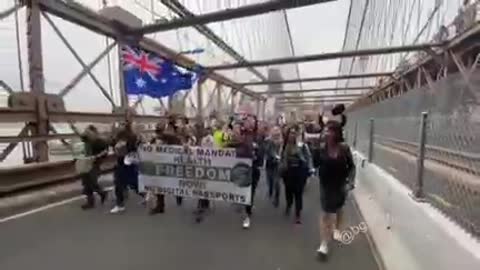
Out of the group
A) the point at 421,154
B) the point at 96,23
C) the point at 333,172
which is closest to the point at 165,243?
the point at 333,172

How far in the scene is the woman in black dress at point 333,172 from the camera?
4.66 meters

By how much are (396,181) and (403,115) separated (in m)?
1.06

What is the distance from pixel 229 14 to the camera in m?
11.5

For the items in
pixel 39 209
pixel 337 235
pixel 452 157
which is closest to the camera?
pixel 452 157

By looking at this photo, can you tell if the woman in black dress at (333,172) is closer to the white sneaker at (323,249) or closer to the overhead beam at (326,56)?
the white sneaker at (323,249)

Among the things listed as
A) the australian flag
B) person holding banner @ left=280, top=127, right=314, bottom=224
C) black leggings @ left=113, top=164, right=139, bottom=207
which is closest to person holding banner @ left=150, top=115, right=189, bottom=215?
black leggings @ left=113, top=164, right=139, bottom=207

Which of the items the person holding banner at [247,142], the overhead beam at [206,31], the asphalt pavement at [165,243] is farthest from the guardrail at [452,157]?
the overhead beam at [206,31]

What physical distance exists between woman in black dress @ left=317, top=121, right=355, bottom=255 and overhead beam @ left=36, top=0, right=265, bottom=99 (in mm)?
7283

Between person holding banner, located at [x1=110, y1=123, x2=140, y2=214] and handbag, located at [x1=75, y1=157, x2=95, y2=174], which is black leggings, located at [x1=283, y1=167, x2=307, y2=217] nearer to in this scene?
person holding banner, located at [x1=110, y1=123, x2=140, y2=214]

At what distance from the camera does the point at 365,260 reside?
4.53 metres

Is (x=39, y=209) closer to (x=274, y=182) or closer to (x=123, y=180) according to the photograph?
(x=123, y=180)

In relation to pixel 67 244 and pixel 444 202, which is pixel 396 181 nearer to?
pixel 444 202

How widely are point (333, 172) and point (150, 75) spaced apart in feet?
34.7

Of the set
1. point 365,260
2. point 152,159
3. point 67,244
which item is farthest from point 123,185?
point 365,260
